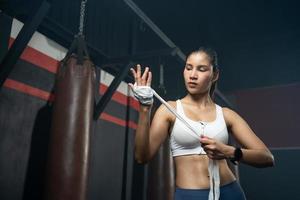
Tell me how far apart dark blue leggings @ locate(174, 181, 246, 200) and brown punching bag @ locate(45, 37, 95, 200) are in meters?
0.95

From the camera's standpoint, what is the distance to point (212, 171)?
1157mm

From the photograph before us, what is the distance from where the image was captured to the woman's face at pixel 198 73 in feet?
4.23

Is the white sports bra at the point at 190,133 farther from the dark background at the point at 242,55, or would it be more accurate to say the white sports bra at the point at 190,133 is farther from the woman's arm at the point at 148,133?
the dark background at the point at 242,55

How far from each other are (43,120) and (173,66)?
3172 mm

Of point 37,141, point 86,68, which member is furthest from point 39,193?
point 86,68

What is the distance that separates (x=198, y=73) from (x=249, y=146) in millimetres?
365

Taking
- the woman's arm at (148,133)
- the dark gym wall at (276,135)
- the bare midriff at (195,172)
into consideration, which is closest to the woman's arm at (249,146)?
the bare midriff at (195,172)

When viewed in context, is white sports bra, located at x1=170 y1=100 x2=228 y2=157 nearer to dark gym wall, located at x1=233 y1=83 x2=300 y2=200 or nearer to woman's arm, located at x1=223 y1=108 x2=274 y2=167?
woman's arm, located at x1=223 y1=108 x2=274 y2=167

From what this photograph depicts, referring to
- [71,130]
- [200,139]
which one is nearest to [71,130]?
[71,130]

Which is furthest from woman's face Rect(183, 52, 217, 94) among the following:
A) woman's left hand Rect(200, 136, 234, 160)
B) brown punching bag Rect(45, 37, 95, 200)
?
brown punching bag Rect(45, 37, 95, 200)

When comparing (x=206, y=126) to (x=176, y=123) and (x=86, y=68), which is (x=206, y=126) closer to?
(x=176, y=123)

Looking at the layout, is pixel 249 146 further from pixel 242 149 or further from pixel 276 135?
pixel 276 135

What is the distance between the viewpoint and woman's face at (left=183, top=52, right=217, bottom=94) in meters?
1.29

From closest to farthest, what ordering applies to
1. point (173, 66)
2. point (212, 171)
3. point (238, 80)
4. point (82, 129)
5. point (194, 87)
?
1. point (212, 171)
2. point (194, 87)
3. point (82, 129)
4. point (173, 66)
5. point (238, 80)
